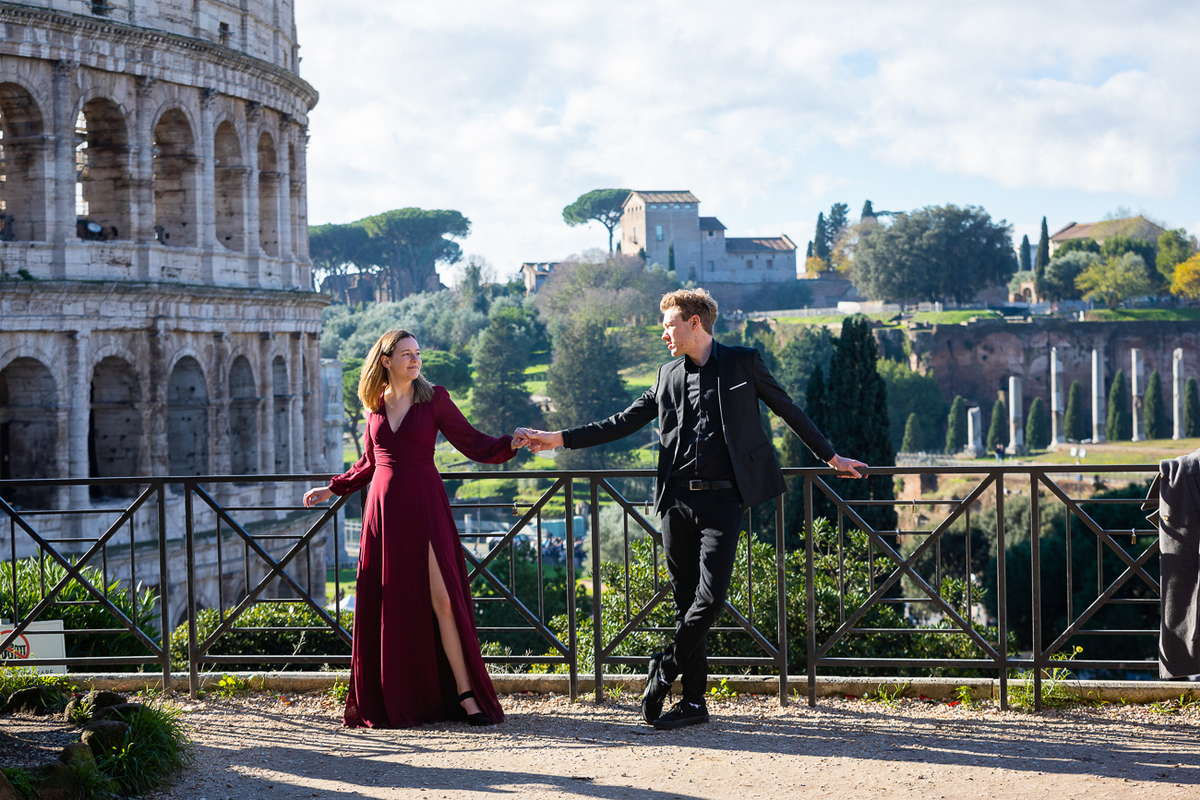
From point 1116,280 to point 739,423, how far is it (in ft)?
289

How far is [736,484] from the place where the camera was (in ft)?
20.6

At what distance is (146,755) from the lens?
230 inches

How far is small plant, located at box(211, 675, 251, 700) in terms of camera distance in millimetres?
7537

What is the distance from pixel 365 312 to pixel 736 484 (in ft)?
318

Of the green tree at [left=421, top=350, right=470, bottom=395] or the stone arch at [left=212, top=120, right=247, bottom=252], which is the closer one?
the stone arch at [left=212, top=120, right=247, bottom=252]

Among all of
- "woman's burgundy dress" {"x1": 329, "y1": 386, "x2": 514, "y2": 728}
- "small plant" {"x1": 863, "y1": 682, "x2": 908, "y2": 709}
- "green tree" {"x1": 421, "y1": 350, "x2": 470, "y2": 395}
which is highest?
"green tree" {"x1": 421, "y1": 350, "x2": 470, "y2": 395}

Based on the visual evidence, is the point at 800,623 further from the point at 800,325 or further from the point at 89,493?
the point at 800,325

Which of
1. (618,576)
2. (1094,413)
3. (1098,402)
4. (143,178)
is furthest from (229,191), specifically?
(1094,413)

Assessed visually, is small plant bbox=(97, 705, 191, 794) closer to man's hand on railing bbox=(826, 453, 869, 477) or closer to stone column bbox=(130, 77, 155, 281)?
man's hand on railing bbox=(826, 453, 869, 477)

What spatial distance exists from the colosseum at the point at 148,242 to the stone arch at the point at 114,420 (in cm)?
3

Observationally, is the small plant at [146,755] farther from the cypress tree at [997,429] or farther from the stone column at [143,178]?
the cypress tree at [997,429]

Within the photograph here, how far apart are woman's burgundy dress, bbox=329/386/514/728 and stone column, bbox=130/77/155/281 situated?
20.5m

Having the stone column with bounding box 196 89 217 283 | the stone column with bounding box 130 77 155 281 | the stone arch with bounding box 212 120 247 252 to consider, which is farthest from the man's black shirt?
the stone arch with bounding box 212 120 247 252

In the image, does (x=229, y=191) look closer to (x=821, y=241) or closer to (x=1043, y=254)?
(x=1043, y=254)
